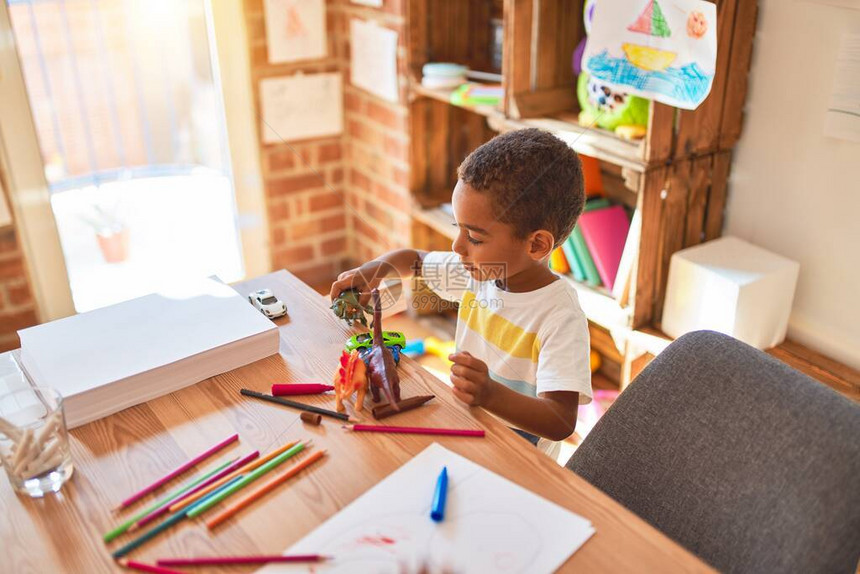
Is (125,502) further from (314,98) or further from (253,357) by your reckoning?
(314,98)

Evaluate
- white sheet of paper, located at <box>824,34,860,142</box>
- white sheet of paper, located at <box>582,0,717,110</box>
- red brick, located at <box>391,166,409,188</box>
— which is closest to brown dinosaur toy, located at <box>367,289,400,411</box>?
white sheet of paper, located at <box>582,0,717,110</box>

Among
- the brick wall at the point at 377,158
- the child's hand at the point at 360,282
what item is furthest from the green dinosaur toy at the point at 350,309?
the brick wall at the point at 377,158

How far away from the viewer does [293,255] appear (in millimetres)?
2781

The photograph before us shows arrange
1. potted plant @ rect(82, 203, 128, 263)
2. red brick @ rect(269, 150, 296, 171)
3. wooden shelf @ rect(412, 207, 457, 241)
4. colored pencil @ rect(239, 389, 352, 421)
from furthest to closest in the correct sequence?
red brick @ rect(269, 150, 296, 171) < potted plant @ rect(82, 203, 128, 263) < wooden shelf @ rect(412, 207, 457, 241) < colored pencil @ rect(239, 389, 352, 421)

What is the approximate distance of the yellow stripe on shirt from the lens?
116 centimetres

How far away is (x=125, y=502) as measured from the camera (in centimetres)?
81

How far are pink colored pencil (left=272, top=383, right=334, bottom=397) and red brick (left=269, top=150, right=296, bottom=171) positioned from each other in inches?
68.2

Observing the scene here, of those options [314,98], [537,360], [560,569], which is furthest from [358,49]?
[560,569]

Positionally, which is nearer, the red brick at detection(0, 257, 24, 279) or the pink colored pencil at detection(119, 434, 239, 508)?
the pink colored pencil at detection(119, 434, 239, 508)

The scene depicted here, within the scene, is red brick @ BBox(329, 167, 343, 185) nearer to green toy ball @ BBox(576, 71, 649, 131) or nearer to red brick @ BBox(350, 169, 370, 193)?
red brick @ BBox(350, 169, 370, 193)

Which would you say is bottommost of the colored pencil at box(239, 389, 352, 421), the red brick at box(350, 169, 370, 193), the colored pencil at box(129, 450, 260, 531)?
the red brick at box(350, 169, 370, 193)

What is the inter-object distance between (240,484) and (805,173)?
135cm

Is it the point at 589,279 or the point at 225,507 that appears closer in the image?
the point at 225,507

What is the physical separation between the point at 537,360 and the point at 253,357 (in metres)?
0.42
